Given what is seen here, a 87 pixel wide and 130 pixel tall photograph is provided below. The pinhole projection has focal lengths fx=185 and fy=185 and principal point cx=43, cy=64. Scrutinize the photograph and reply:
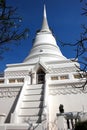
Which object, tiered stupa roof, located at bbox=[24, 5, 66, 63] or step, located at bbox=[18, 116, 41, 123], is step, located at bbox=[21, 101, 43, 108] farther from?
tiered stupa roof, located at bbox=[24, 5, 66, 63]

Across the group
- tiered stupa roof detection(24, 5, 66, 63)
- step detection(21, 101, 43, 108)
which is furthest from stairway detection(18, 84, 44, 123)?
tiered stupa roof detection(24, 5, 66, 63)

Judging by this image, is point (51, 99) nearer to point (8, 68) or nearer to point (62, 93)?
point (62, 93)

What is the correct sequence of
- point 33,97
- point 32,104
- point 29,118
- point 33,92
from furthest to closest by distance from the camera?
point 33,92, point 33,97, point 32,104, point 29,118

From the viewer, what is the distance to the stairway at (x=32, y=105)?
508 inches

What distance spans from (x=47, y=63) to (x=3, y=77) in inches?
201

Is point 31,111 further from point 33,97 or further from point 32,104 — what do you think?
point 33,97

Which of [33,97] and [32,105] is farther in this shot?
[33,97]

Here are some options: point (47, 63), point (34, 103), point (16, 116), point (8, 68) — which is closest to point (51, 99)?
point (34, 103)

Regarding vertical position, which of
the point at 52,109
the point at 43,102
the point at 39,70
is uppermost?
the point at 39,70

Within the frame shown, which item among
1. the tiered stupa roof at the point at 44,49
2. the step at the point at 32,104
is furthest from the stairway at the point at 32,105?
the tiered stupa roof at the point at 44,49

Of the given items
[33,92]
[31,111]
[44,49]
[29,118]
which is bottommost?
[29,118]

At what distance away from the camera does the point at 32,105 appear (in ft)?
46.8

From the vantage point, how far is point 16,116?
12758mm

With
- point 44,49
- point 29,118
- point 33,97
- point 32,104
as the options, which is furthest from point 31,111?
point 44,49
